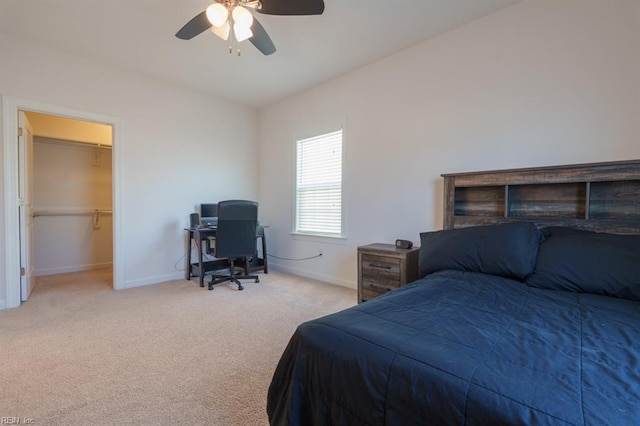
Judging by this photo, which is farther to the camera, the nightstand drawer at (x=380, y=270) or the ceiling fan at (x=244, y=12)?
the nightstand drawer at (x=380, y=270)

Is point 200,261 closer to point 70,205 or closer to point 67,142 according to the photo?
point 70,205

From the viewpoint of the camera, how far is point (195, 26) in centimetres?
227

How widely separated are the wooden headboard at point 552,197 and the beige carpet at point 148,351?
5.25ft

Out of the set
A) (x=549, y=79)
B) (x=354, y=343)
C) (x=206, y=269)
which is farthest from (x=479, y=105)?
(x=206, y=269)

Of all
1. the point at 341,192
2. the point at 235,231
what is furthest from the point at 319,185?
the point at 235,231

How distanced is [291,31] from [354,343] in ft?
9.38

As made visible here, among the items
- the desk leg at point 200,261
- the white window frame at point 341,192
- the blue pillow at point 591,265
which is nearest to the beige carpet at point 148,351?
the desk leg at point 200,261

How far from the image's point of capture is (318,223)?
13.9ft

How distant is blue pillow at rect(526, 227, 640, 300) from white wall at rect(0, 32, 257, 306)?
Result: 4162 millimetres

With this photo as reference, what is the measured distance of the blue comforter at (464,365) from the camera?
2.33 feet

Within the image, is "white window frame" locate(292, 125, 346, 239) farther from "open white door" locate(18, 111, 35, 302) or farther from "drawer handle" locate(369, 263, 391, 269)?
"open white door" locate(18, 111, 35, 302)

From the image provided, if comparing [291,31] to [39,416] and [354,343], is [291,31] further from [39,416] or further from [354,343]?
[39,416]

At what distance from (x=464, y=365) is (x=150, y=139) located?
4331mm

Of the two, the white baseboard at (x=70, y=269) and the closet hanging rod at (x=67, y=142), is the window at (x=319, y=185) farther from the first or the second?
the white baseboard at (x=70, y=269)
